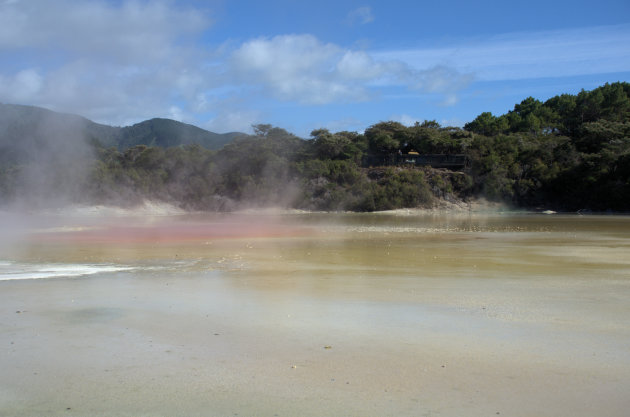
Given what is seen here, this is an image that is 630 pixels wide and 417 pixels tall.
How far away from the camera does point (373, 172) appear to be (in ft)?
155

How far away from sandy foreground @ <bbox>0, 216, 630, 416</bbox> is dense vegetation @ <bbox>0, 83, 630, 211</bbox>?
1261 inches

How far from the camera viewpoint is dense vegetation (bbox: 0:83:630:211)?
40.4 meters

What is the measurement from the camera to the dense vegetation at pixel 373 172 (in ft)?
133

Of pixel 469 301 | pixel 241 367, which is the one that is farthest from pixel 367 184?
pixel 241 367

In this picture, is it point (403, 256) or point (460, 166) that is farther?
point (460, 166)

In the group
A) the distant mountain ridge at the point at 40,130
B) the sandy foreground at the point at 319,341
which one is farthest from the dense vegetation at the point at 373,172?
the sandy foreground at the point at 319,341

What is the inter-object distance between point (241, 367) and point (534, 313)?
3.72m

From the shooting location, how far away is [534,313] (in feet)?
20.8

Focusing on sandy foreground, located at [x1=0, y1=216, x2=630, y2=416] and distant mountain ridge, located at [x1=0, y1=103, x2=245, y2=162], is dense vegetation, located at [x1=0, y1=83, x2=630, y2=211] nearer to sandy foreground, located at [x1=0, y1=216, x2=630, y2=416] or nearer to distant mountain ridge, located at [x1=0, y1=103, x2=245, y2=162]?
distant mountain ridge, located at [x1=0, y1=103, x2=245, y2=162]

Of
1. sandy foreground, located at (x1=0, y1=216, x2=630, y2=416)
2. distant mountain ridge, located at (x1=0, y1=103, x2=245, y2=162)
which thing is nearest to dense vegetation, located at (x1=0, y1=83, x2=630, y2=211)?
distant mountain ridge, located at (x1=0, y1=103, x2=245, y2=162)

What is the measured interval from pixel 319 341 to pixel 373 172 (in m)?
42.8

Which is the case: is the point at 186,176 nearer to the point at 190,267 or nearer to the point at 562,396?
the point at 190,267

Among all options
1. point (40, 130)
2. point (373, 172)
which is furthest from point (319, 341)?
point (373, 172)

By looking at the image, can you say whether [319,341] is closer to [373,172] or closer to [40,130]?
[40,130]
